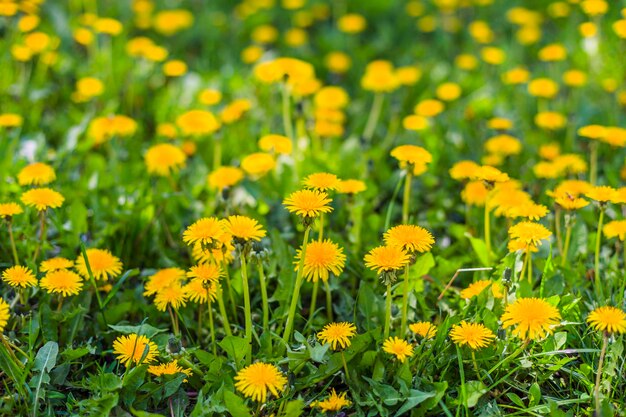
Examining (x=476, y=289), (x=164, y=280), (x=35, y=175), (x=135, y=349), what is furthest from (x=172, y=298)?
(x=476, y=289)

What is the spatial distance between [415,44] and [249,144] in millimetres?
1882

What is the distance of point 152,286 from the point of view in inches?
83.4

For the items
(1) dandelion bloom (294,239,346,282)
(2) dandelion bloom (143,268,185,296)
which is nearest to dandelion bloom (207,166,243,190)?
(2) dandelion bloom (143,268,185,296)

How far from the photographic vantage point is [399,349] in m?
1.86

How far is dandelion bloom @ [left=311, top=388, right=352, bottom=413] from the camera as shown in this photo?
1825 millimetres

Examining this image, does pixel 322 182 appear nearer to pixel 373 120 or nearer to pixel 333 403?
pixel 333 403

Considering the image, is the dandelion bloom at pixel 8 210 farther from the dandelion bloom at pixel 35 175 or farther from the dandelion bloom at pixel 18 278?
the dandelion bloom at pixel 35 175

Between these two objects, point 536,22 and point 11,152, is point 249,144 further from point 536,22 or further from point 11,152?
point 536,22

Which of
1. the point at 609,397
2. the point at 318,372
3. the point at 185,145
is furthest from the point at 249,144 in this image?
the point at 609,397

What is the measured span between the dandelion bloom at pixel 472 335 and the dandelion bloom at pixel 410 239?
23 centimetres

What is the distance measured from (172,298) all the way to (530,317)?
0.97 m

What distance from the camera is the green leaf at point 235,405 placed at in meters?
1.76

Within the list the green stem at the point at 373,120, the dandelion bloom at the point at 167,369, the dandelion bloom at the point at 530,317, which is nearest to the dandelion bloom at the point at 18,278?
the dandelion bloom at the point at 167,369

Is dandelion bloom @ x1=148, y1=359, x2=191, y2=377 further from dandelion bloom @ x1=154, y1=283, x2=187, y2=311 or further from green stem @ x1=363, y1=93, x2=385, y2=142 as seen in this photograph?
green stem @ x1=363, y1=93, x2=385, y2=142
